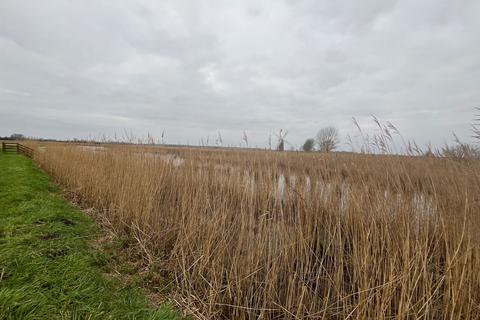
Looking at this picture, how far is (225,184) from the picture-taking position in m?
3.58

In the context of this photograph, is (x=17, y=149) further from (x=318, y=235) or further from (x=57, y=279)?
(x=318, y=235)

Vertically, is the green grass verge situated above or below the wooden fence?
below

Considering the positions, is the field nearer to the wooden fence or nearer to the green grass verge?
the green grass verge

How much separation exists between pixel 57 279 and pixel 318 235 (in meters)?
2.69

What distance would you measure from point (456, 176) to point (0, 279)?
4356 millimetres

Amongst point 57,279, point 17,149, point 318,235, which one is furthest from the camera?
point 17,149

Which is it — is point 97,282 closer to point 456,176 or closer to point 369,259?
point 369,259

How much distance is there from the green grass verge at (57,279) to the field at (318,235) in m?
0.51

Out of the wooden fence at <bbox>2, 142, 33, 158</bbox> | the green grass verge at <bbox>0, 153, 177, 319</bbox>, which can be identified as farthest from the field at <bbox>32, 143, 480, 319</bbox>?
the wooden fence at <bbox>2, 142, 33, 158</bbox>

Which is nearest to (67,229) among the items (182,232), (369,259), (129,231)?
(129,231)

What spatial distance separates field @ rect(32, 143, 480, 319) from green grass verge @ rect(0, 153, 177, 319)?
20.3 inches

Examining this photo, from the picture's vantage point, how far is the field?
1.75 m

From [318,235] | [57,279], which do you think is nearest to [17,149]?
Answer: [57,279]

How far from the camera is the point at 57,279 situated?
2.10 metres
